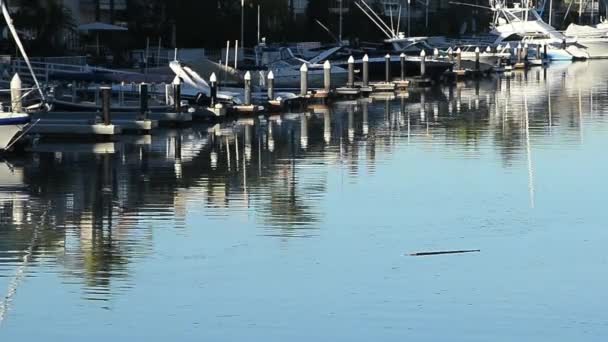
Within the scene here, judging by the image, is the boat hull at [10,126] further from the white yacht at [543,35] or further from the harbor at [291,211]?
the white yacht at [543,35]

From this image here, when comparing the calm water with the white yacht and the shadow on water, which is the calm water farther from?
the white yacht

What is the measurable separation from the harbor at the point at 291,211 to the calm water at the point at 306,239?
0.04 meters

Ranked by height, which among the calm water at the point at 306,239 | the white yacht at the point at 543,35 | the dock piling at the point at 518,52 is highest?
the white yacht at the point at 543,35

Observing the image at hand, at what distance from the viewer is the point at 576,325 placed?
1482cm

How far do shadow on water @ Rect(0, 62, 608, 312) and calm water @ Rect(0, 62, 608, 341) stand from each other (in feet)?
0.21

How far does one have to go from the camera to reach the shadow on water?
19828mm

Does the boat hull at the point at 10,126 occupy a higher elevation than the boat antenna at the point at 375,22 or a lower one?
lower

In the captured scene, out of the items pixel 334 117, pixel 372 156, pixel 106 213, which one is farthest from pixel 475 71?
pixel 106 213

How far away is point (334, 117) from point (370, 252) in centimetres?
2552

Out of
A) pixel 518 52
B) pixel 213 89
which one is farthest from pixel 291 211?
pixel 518 52

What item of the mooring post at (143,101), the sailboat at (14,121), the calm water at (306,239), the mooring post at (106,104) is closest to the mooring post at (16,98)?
the sailboat at (14,121)

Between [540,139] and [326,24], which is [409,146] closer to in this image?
[540,139]

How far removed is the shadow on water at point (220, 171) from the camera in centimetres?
1983

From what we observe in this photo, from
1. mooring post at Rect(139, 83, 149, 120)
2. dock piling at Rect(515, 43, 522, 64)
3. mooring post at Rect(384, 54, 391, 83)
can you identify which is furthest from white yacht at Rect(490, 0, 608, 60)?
mooring post at Rect(139, 83, 149, 120)
